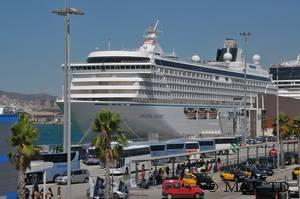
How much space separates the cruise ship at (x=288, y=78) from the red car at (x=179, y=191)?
10146 centimetres

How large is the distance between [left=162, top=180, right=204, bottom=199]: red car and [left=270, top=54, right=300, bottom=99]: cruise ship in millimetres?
101461

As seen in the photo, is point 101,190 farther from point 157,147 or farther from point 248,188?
point 157,147

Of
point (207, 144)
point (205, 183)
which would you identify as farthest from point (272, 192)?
point (207, 144)

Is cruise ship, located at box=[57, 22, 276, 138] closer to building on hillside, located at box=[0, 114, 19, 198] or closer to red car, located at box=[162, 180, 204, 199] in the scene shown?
red car, located at box=[162, 180, 204, 199]

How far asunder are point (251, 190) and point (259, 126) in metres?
74.1

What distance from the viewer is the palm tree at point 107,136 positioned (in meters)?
28.1

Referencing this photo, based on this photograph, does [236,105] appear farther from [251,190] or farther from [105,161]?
[105,161]

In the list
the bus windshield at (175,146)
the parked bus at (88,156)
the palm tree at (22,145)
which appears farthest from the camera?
the bus windshield at (175,146)

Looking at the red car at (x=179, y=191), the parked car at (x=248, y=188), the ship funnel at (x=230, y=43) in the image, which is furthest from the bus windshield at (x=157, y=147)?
the ship funnel at (x=230, y=43)

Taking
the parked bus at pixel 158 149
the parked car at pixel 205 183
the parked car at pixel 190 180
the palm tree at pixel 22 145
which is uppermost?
the palm tree at pixel 22 145

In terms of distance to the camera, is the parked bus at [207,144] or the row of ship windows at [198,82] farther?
the row of ship windows at [198,82]

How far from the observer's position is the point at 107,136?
92.2 feet

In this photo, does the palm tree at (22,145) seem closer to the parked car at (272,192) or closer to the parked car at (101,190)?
the parked car at (101,190)

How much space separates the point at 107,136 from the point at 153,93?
48831mm
